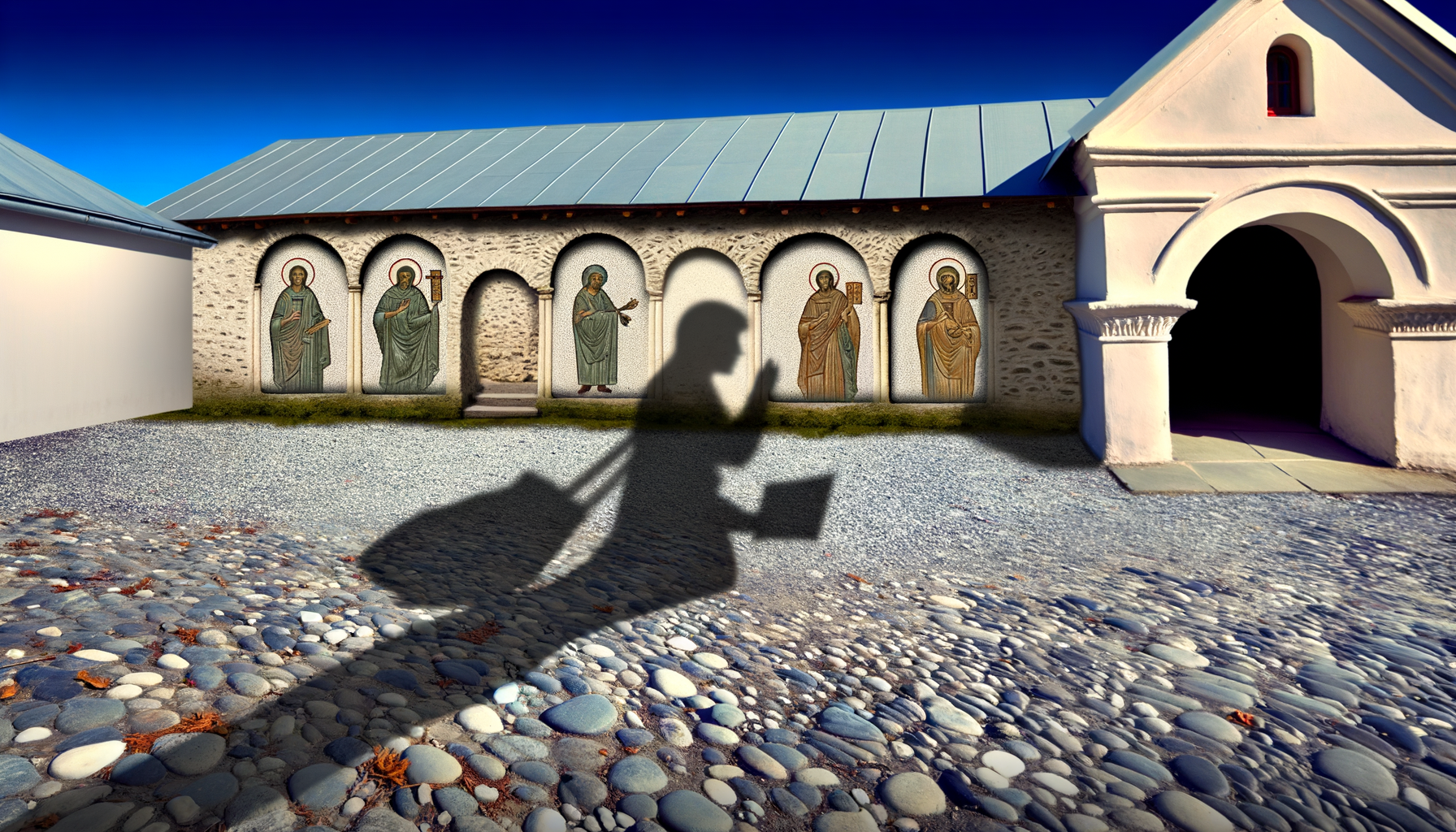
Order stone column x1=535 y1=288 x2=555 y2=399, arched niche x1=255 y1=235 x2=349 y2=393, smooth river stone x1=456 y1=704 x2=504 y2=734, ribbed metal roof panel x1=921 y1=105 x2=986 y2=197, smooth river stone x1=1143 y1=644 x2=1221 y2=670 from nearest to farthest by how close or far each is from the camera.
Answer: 1. smooth river stone x1=456 y1=704 x2=504 y2=734
2. smooth river stone x1=1143 y1=644 x2=1221 y2=670
3. ribbed metal roof panel x1=921 y1=105 x2=986 y2=197
4. stone column x1=535 y1=288 x2=555 y2=399
5. arched niche x1=255 y1=235 x2=349 y2=393

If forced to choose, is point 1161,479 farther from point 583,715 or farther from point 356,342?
point 356,342

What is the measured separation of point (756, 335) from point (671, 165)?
10.5 feet

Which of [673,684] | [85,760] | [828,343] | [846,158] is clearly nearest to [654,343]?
[828,343]

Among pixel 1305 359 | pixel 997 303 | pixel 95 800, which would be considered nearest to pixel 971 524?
pixel 997 303

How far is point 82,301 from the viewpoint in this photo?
9.48m

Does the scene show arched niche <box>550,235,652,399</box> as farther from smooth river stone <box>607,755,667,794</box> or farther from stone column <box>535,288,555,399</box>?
smooth river stone <box>607,755,667,794</box>

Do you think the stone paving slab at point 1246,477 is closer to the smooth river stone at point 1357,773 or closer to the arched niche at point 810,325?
the arched niche at point 810,325

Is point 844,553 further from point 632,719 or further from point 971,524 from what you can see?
Result: point 632,719

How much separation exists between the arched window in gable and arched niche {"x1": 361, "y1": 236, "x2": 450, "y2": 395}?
34.4ft

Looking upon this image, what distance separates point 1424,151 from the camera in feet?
25.6

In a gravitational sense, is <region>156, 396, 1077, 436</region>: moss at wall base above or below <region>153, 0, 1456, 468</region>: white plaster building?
below

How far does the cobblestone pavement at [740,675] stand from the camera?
7.93 ft

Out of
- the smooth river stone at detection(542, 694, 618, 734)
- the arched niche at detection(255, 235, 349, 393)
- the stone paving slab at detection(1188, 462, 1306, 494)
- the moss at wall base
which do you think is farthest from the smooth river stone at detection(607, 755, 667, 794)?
the arched niche at detection(255, 235, 349, 393)

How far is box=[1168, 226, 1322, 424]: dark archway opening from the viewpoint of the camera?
452 inches
